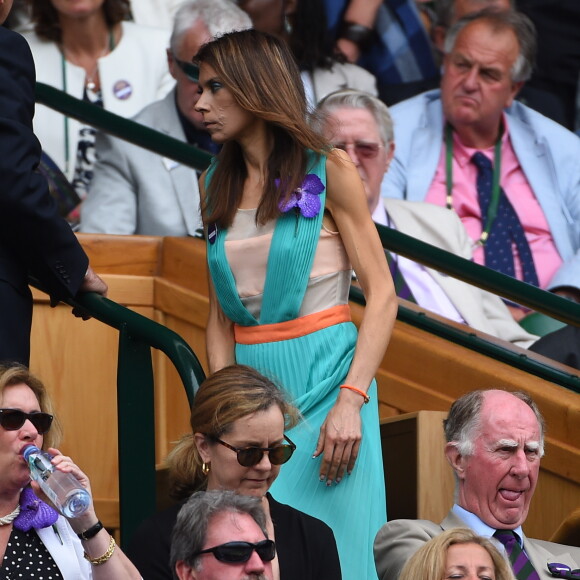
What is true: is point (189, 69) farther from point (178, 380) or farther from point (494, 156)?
point (494, 156)

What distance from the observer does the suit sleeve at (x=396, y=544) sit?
13.9 feet

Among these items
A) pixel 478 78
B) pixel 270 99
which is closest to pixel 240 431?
pixel 270 99

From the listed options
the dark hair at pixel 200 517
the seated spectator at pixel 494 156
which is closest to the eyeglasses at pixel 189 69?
the seated spectator at pixel 494 156

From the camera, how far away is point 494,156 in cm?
705

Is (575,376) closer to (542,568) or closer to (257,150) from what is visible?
(542,568)

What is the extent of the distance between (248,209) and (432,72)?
3.65 m

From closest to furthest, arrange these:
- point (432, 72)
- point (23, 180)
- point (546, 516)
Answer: point (23, 180), point (546, 516), point (432, 72)

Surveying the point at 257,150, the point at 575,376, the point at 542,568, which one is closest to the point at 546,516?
the point at 575,376

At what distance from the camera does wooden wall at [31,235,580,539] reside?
207 inches

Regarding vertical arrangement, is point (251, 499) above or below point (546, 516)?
above

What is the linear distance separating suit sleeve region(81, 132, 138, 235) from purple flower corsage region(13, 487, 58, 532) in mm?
2398

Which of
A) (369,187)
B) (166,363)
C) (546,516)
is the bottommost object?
(546,516)

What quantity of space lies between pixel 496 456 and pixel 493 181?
8.38 ft

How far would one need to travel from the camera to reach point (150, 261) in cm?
584
